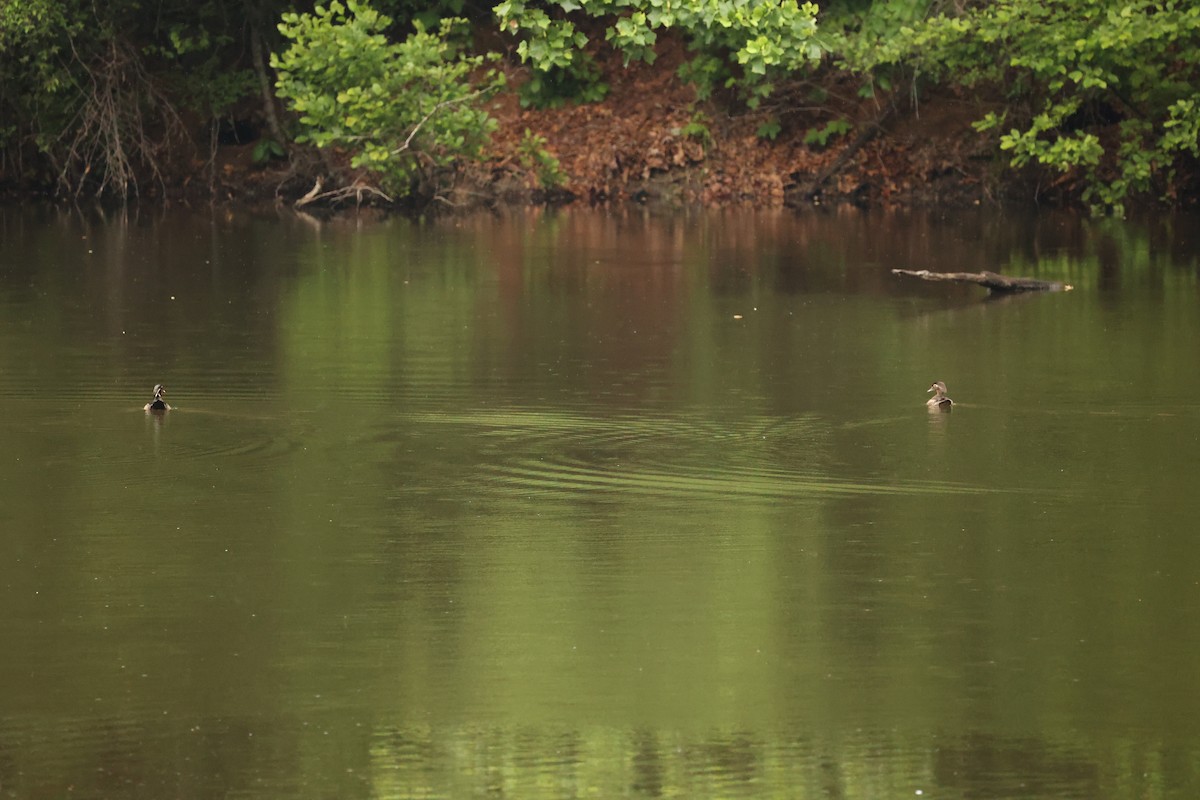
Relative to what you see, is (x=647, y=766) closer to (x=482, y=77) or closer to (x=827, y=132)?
(x=827, y=132)

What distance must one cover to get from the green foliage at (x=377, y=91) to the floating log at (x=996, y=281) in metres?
10.2

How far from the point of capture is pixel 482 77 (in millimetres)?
31203

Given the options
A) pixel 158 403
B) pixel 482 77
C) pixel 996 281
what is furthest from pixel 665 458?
pixel 482 77

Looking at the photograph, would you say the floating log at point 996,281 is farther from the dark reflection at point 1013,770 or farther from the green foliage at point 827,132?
the green foliage at point 827,132

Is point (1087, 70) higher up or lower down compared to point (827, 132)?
higher up

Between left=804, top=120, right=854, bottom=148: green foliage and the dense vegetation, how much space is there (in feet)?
0.20

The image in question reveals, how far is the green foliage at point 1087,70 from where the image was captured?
2355cm

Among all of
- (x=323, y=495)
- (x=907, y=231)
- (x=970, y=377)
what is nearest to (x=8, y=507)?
(x=323, y=495)

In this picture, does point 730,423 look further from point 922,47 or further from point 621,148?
point 621,148

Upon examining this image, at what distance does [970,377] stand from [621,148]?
1757 cm

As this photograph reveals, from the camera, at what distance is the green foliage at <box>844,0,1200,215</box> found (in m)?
23.5

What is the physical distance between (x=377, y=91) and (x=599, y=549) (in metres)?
18.7

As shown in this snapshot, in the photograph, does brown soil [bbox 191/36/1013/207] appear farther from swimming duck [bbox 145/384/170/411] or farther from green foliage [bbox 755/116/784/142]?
Result: swimming duck [bbox 145/384/170/411]

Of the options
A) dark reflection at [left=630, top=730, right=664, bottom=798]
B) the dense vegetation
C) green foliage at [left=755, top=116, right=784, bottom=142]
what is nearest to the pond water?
dark reflection at [left=630, top=730, right=664, bottom=798]
